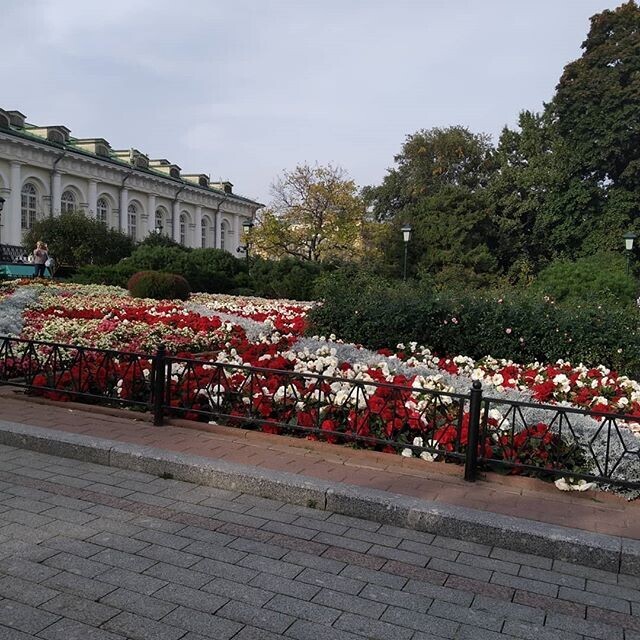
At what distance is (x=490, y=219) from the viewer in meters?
35.2

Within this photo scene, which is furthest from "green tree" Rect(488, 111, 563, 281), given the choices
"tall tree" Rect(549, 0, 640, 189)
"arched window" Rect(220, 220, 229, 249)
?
"arched window" Rect(220, 220, 229, 249)

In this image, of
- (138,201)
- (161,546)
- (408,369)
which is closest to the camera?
(161,546)

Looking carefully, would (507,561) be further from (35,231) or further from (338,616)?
(35,231)

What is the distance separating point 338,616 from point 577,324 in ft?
22.2

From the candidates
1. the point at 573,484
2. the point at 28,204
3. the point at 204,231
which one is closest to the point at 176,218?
the point at 204,231

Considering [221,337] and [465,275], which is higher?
[465,275]

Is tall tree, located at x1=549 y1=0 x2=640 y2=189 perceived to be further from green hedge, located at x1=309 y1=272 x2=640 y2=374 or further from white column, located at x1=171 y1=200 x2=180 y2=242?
white column, located at x1=171 y1=200 x2=180 y2=242

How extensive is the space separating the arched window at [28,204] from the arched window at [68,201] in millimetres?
2204

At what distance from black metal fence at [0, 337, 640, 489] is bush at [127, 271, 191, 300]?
33.3 ft

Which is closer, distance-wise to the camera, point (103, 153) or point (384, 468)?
point (384, 468)

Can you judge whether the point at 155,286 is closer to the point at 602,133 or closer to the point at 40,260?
the point at 40,260

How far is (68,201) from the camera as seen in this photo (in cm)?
4622

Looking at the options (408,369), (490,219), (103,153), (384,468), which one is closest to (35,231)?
(103,153)

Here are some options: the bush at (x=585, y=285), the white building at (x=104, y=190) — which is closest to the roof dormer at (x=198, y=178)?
the white building at (x=104, y=190)
